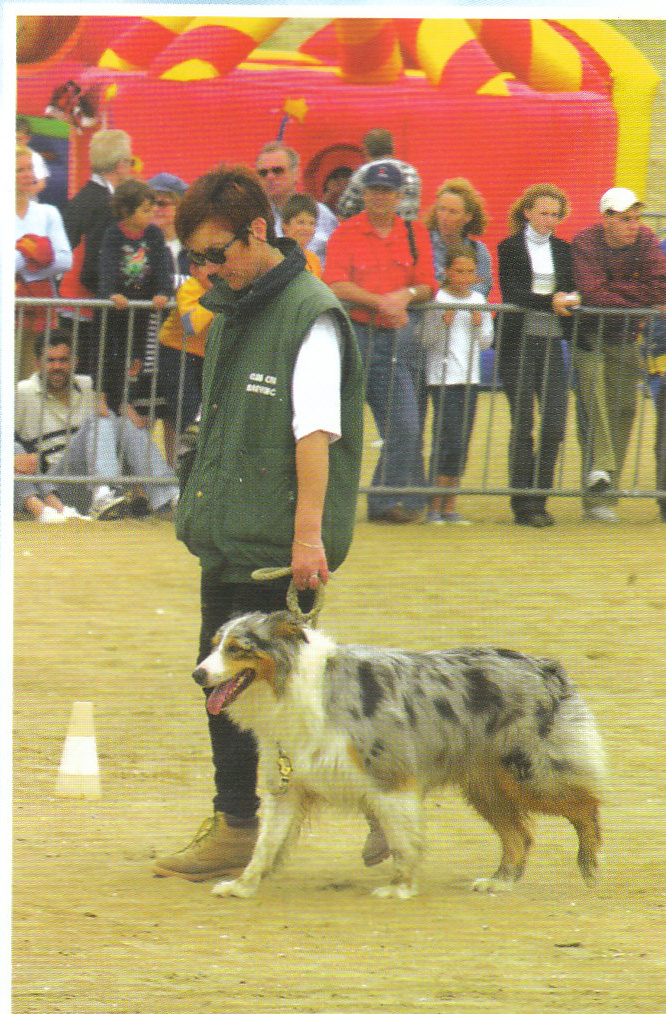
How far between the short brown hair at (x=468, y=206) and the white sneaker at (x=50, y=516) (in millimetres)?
2576

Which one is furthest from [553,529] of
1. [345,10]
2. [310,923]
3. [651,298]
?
[345,10]

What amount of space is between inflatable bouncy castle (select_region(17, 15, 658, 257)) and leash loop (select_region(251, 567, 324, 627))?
190 inches

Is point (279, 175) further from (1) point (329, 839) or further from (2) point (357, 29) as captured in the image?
(1) point (329, 839)

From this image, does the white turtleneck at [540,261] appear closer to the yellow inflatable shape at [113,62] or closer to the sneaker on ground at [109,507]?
the sneaker on ground at [109,507]

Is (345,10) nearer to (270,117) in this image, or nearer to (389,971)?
(389,971)

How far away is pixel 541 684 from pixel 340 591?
10.1ft

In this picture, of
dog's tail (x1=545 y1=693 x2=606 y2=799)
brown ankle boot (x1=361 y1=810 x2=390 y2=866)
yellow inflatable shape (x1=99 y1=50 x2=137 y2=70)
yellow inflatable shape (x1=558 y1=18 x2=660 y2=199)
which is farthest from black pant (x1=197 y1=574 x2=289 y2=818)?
yellow inflatable shape (x1=99 y1=50 x2=137 y2=70)

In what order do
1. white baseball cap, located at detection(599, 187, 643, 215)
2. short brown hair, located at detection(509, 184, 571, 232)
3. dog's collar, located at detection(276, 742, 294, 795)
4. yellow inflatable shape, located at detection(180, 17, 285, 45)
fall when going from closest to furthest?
dog's collar, located at detection(276, 742, 294, 795)
white baseball cap, located at detection(599, 187, 643, 215)
short brown hair, located at detection(509, 184, 571, 232)
yellow inflatable shape, located at detection(180, 17, 285, 45)

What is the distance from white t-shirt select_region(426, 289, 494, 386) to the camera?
26.6 feet

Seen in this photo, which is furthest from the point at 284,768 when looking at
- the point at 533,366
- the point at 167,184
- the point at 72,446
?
the point at 167,184

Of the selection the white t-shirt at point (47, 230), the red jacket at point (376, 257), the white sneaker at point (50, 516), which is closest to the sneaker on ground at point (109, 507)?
the white sneaker at point (50, 516)

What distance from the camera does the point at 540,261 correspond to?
7.71 m

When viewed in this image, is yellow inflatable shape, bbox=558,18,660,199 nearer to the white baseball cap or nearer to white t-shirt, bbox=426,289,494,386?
the white baseball cap

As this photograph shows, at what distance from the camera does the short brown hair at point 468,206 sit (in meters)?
7.69
